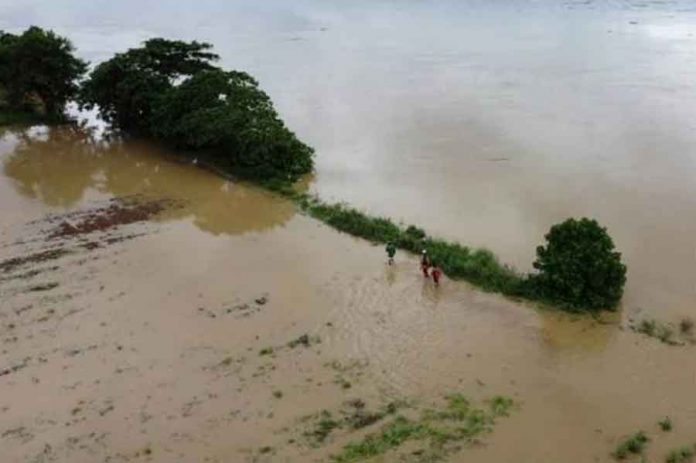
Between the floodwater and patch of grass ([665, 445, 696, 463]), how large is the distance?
0.29 metres

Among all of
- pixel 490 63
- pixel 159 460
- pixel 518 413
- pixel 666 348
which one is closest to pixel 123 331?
pixel 159 460

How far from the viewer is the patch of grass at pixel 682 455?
13.3 m

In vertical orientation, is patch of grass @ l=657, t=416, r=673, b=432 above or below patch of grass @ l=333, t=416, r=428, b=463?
above

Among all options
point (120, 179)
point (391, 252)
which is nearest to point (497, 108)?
point (120, 179)

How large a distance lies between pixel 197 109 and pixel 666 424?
786 inches

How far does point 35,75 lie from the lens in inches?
1364

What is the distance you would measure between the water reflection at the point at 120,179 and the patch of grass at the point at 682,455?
13.5 m

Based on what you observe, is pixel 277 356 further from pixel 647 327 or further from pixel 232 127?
pixel 232 127

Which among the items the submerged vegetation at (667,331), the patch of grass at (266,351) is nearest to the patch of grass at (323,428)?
the patch of grass at (266,351)

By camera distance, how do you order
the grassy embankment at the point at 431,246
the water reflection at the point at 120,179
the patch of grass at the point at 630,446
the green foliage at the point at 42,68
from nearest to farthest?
the patch of grass at the point at 630,446 < the grassy embankment at the point at 431,246 < the water reflection at the point at 120,179 < the green foliage at the point at 42,68

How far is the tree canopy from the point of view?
27.0m

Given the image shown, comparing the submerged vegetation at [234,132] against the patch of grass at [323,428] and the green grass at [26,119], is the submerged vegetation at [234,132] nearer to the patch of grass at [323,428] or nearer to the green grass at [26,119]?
the green grass at [26,119]

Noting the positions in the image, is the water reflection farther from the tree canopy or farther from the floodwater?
the tree canopy

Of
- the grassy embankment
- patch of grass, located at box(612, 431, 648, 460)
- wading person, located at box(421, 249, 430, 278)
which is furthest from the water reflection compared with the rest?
patch of grass, located at box(612, 431, 648, 460)
